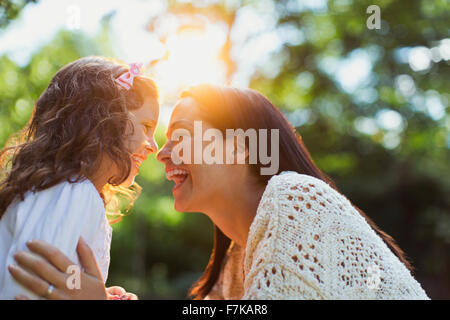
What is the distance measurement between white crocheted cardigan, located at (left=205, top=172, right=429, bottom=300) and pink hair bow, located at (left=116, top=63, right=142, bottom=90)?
3.35ft

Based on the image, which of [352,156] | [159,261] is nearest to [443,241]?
[352,156]

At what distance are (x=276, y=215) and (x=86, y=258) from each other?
0.83 meters

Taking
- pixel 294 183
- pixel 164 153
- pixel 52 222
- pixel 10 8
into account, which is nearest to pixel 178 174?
pixel 164 153

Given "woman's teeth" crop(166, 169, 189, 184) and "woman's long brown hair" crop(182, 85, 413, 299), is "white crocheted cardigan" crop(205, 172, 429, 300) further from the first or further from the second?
"woman's teeth" crop(166, 169, 189, 184)

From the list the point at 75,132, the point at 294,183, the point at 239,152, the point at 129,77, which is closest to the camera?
the point at 294,183

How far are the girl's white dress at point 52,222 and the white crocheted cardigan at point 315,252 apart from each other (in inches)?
28.5

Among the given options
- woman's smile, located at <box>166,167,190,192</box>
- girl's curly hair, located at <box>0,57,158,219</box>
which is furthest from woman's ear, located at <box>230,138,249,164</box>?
girl's curly hair, located at <box>0,57,158,219</box>

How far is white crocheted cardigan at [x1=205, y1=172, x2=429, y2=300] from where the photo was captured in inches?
66.1

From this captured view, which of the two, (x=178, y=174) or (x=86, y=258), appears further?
(x=178, y=174)

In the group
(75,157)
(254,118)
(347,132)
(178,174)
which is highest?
(347,132)

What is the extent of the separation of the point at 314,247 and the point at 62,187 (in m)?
1.13

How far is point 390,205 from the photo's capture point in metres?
10.9

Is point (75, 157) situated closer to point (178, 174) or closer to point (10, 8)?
point (178, 174)

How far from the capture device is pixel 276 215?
1.81 meters
